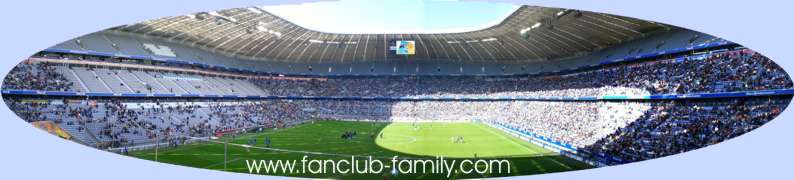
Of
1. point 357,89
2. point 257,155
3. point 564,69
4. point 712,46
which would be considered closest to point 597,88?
point 564,69

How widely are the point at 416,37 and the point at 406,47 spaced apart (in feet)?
1.63

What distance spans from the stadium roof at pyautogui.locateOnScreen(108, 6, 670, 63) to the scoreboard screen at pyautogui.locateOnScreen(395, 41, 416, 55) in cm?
13

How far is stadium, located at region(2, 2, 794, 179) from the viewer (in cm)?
1259

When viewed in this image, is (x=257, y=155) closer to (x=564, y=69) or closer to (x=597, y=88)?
(x=564, y=69)

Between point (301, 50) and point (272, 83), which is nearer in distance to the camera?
point (301, 50)

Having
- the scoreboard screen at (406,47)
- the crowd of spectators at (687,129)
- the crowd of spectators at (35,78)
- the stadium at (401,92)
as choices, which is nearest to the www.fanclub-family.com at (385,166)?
the stadium at (401,92)

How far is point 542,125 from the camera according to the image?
15.0 metres

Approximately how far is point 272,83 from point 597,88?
9.20 m

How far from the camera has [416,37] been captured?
42.4 ft

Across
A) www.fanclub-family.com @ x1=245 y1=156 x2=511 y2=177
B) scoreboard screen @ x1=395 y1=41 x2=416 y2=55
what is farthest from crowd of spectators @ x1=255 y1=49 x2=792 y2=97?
www.fanclub-family.com @ x1=245 y1=156 x2=511 y2=177

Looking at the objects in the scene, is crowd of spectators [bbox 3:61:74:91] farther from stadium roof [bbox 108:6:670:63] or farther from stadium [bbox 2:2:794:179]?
stadium roof [bbox 108:6:670:63]

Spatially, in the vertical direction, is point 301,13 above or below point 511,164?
above

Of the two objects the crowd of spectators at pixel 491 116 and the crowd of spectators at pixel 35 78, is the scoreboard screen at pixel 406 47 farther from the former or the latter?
the crowd of spectators at pixel 35 78

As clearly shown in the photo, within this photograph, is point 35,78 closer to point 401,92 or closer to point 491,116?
point 401,92
